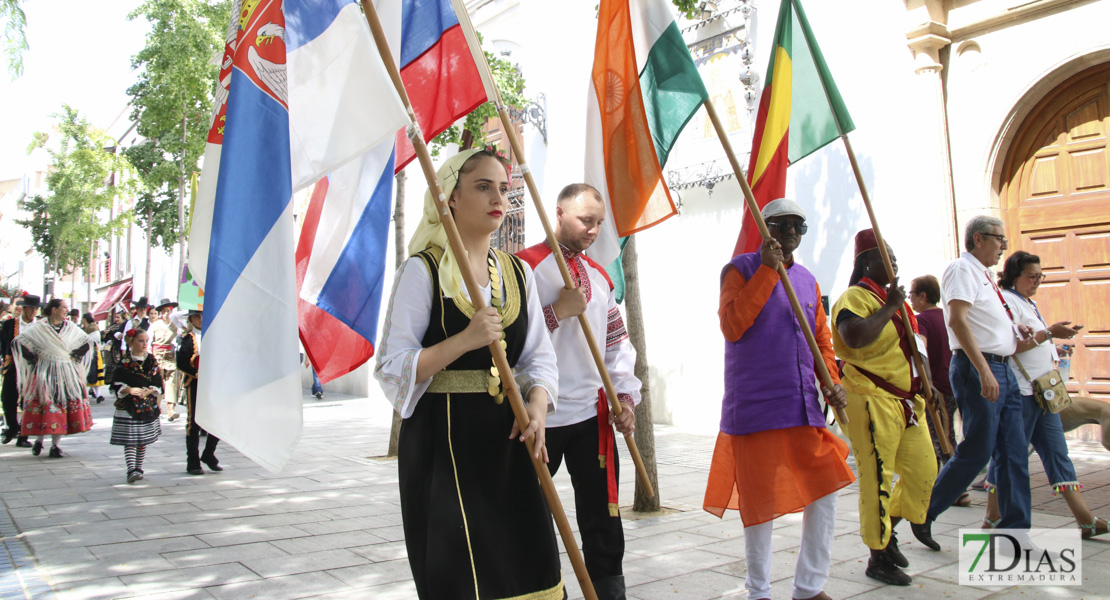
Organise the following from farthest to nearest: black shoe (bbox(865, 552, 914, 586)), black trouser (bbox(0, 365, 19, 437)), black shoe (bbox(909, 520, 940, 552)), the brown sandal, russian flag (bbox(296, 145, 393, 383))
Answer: black trouser (bbox(0, 365, 19, 437))
the brown sandal
black shoe (bbox(909, 520, 940, 552))
black shoe (bbox(865, 552, 914, 586))
russian flag (bbox(296, 145, 393, 383))

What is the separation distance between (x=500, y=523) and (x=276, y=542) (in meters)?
3.43

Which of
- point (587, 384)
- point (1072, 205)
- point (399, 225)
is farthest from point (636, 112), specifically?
point (399, 225)

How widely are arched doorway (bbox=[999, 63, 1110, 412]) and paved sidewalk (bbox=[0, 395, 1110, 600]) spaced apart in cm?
122

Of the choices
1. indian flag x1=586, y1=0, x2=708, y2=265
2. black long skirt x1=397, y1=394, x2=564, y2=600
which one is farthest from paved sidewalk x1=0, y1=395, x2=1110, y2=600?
indian flag x1=586, y1=0, x2=708, y2=265

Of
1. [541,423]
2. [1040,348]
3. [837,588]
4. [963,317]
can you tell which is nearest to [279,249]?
[541,423]

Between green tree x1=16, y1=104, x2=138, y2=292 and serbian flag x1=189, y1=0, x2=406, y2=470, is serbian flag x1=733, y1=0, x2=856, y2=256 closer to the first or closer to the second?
serbian flag x1=189, y1=0, x2=406, y2=470

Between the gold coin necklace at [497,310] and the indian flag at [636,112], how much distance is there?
1.72 metres

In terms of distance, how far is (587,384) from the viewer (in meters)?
3.88

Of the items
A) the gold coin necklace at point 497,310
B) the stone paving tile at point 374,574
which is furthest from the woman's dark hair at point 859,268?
the stone paving tile at point 374,574

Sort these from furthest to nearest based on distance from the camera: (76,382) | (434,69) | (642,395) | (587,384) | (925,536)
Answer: (76,382), (642,395), (925,536), (434,69), (587,384)

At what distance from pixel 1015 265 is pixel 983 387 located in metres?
1.09

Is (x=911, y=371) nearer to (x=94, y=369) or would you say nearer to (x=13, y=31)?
(x=13, y=31)

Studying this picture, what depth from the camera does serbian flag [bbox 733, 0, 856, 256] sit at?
15.7 feet

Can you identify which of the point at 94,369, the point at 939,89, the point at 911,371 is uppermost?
the point at 939,89
